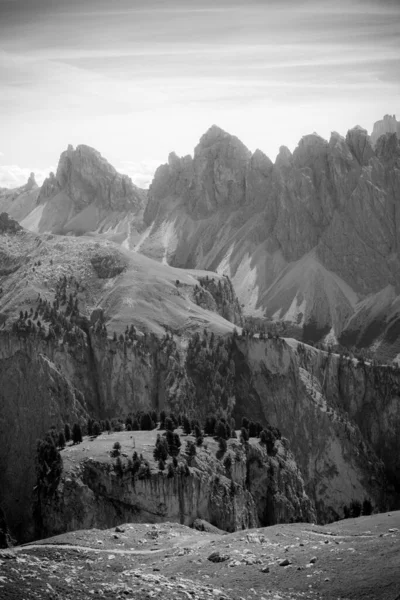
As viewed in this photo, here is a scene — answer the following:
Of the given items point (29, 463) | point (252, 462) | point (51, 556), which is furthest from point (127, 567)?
point (29, 463)

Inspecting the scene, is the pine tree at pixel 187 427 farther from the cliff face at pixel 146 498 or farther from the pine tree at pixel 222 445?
the cliff face at pixel 146 498

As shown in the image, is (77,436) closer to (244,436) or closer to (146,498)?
Answer: (146,498)

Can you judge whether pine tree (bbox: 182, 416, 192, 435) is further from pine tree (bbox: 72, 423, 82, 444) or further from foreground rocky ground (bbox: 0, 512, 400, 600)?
foreground rocky ground (bbox: 0, 512, 400, 600)

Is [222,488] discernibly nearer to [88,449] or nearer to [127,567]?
[88,449]

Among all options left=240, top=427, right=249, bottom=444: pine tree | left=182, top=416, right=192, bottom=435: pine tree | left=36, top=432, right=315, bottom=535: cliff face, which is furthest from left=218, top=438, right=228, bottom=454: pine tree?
left=240, top=427, right=249, bottom=444: pine tree

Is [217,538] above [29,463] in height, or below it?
below

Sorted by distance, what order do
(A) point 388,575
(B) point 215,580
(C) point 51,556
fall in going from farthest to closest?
(C) point 51,556 < (B) point 215,580 < (A) point 388,575

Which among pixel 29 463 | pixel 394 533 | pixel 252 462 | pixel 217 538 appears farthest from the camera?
pixel 29 463

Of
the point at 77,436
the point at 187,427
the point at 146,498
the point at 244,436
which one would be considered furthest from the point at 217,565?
the point at 244,436

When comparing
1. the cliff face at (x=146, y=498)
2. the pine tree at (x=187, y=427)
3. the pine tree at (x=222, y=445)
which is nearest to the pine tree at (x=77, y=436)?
the cliff face at (x=146, y=498)
